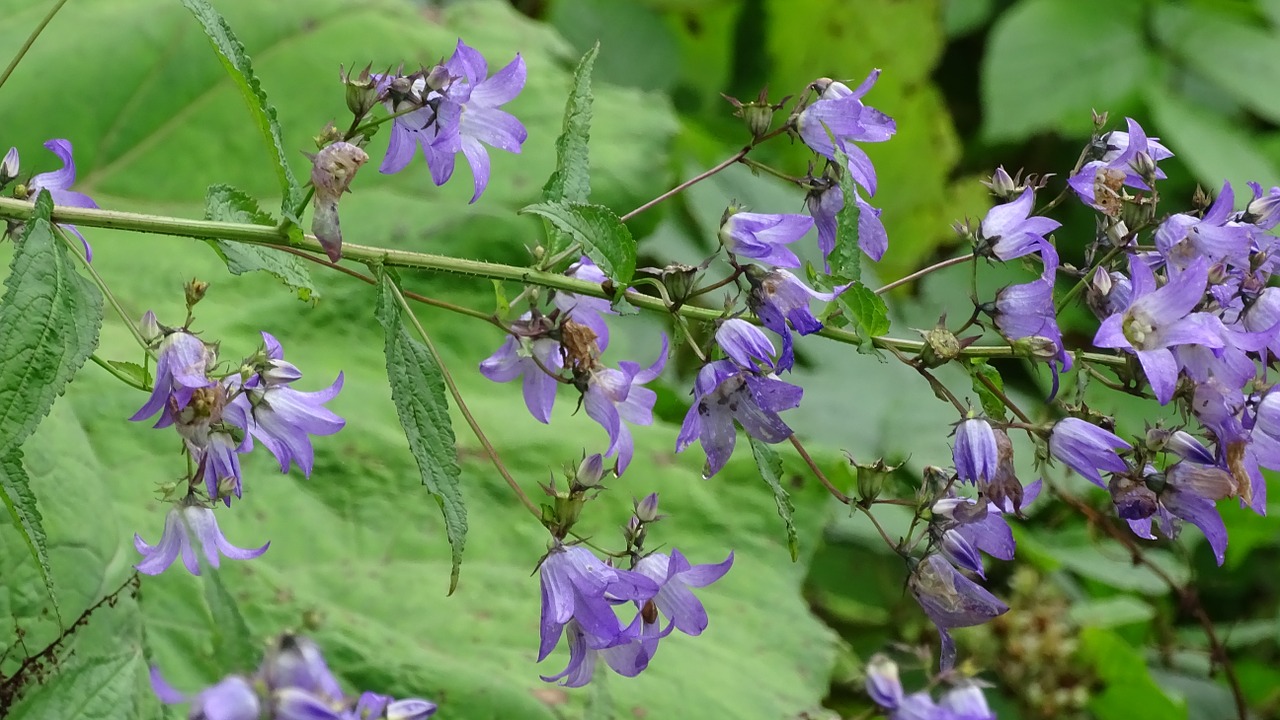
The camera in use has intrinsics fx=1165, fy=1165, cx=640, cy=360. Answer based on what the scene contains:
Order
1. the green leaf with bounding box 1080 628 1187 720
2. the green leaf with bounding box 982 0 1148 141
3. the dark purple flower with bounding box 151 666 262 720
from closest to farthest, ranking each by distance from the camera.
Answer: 1. the dark purple flower with bounding box 151 666 262 720
2. the green leaf with bounding box 1080 628 1187 720
3. the green leaf with bounding box 982 0 1148 141

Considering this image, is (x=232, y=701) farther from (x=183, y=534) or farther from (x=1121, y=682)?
(x=1121, y=682)

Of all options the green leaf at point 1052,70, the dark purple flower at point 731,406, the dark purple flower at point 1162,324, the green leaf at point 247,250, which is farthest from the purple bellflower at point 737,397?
the green leaf at point 1052,70

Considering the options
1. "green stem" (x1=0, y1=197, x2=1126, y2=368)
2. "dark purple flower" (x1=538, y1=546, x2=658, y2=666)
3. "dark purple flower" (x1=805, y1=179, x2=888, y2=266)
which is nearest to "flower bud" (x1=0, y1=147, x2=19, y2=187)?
"green stem" (x1=0, y1=197, x2=1126, y2=368)

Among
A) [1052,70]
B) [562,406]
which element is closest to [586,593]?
[562,406]

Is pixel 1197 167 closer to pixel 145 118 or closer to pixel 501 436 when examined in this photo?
pixel 501 436

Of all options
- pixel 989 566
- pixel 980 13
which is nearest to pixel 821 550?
pixel 989 566

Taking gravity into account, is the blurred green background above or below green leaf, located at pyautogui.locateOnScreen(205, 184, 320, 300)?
below

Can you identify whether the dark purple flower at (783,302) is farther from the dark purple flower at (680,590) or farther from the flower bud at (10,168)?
the flower bud at (10,168)

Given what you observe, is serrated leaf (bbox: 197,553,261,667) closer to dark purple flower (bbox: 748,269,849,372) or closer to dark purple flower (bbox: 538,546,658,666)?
dark purple flower (bbox: 538,546,658,666)

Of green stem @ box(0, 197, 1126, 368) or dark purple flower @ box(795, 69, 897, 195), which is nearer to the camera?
green stem @ box(0, 197, 1126, 368)
